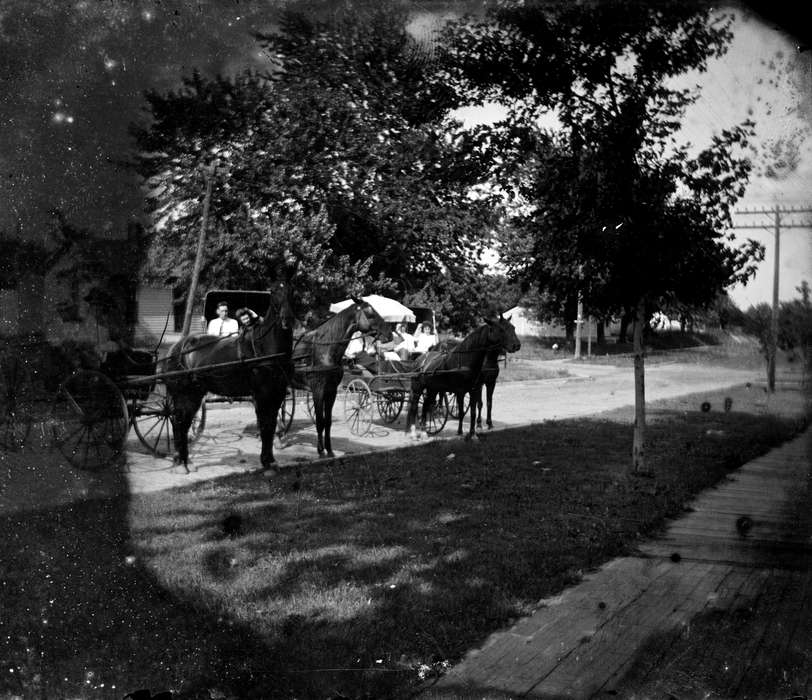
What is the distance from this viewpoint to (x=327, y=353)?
4691 millimetres

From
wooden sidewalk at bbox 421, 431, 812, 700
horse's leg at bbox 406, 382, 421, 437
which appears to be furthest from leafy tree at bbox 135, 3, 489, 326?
horse's leg at bbox 406, 382, 421, 437

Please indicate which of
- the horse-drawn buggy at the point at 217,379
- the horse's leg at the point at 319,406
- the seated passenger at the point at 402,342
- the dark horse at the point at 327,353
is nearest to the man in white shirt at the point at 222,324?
the horse-drawn buggy at the point at 217,379

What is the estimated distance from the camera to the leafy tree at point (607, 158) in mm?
3525

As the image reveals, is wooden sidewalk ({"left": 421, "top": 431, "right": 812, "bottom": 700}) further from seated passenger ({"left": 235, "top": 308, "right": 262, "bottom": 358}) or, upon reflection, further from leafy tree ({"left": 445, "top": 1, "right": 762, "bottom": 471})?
seated passenger ({"left": 235, "top": 308, "right": 262, "bottom": 358})

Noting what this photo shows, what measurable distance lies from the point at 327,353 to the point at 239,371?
0.72 meters

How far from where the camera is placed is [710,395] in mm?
4762

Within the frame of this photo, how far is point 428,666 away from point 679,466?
11.3 feet

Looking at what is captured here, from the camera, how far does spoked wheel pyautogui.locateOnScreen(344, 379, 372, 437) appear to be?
229 inches

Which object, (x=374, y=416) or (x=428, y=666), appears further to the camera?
(x=374, y=416)

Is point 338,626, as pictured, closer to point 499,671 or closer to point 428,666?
point 428,666

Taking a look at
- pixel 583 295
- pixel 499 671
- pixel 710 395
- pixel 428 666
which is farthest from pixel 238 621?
pixel 710 395

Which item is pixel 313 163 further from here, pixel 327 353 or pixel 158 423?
pixel 327 353

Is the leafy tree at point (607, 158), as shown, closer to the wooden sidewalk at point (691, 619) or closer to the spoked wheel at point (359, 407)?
the wooden sidewalk at point (691, 619)

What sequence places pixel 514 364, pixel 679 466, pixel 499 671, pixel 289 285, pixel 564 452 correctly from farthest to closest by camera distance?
pixel 564 452 < pixel 679 466 < pixel 514 364 < pixel 289 285 < pixel 499 671
